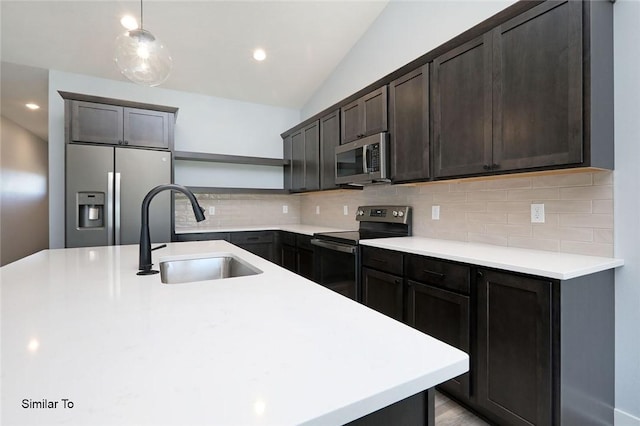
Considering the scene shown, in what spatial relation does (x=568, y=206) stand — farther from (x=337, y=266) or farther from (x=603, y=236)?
(x=337, y=266)

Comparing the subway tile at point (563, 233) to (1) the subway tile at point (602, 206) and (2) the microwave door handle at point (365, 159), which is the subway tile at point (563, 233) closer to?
(1) the subway tile at point (602, 206)

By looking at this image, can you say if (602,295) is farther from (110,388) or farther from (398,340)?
(110,388)

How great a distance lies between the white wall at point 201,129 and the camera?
11.4ft

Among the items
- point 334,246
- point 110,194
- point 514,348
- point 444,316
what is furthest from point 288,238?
point 514,348

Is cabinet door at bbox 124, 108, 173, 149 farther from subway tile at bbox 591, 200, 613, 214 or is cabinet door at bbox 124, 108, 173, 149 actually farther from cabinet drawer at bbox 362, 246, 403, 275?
subway tile at bbox 591, 200, 613, 214

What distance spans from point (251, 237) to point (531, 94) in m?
3.21

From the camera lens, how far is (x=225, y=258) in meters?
1.85

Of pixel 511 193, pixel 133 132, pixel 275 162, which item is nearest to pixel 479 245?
pixel 511 193

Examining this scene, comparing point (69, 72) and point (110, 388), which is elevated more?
point (69, 72)

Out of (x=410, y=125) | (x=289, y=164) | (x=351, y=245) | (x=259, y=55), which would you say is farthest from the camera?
(x=289, y=164)

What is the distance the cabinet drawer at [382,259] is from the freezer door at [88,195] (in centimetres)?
262

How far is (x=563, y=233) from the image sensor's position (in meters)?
1.83

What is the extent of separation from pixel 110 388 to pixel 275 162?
4188mm

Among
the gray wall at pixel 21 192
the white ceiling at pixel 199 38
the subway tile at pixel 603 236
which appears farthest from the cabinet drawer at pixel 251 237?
the gray wall at pixel 21 192
